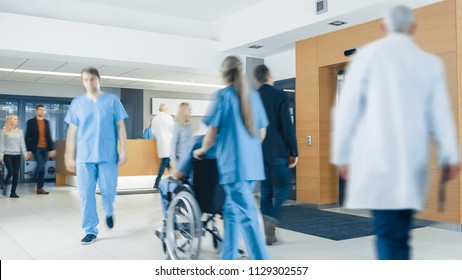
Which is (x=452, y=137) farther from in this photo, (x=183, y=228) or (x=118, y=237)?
(x=118, y=237)

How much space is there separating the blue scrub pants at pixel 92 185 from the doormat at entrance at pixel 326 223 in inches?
61.3

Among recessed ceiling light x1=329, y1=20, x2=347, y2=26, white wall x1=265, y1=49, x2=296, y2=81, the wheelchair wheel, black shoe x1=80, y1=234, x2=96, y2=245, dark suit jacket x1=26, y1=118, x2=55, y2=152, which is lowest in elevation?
black shoe x1=80, y1=234, x2=96, y2=245

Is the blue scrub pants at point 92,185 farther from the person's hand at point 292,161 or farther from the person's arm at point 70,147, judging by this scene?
the person's hand at point 292,161

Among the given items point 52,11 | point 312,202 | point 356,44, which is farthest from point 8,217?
point 356,44

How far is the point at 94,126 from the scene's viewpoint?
319cm

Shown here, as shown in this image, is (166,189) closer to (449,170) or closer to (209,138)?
(209,138)

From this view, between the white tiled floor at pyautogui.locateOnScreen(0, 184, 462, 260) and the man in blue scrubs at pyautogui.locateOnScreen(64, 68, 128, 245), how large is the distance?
0.28 metres

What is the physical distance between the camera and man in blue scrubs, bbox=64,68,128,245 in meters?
3.18

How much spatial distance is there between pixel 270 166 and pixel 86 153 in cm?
129

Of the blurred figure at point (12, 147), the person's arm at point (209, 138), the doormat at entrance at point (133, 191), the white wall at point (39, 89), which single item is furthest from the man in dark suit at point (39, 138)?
the person's arm at point (209, 138)

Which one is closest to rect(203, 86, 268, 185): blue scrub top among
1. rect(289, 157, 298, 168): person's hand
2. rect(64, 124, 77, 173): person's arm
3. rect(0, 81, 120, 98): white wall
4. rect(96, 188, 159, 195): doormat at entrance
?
rect(289, 157, 298, 168): person's hand

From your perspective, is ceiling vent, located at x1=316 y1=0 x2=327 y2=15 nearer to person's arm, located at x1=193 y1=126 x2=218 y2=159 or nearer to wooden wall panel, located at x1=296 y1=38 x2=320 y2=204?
wooden wall panel, located at x1=296 y1=38 x2=320 y2=204

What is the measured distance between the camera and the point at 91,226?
328 centimetres

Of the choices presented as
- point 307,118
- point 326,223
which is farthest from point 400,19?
point 307,118
